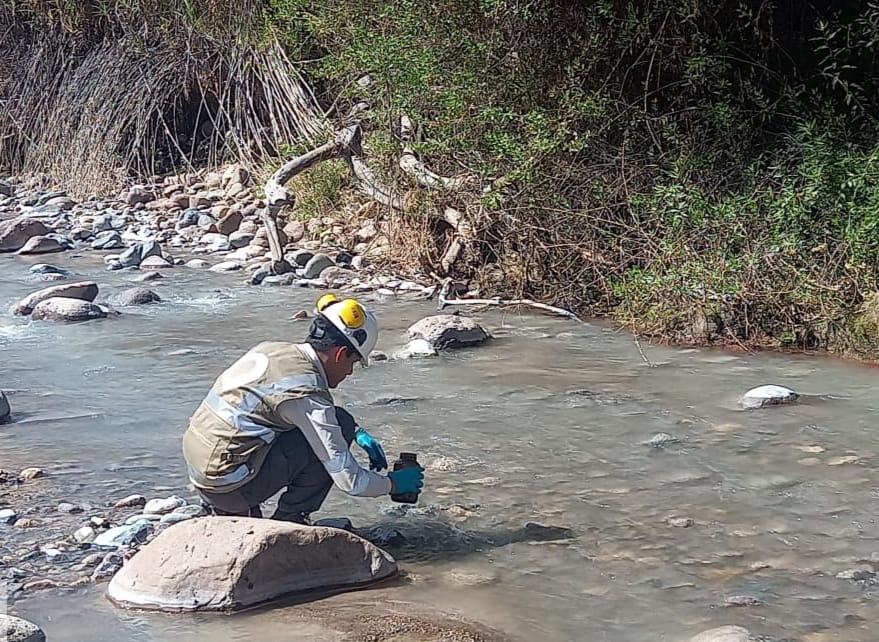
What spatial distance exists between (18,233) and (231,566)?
28.3ft

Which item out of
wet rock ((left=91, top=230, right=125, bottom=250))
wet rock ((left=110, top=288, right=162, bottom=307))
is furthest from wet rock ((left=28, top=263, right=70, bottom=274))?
wet rock ((left=110, top=288, right=162, bottom=307))

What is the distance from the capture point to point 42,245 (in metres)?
11.1

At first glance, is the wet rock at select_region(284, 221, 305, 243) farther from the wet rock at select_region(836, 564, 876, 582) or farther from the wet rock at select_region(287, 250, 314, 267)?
the wet rock at select_region(836, 564, 876, 582)

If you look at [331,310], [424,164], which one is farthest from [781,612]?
[424,164]

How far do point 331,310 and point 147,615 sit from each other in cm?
108

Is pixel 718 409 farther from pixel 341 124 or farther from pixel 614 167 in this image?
pixel 341 124

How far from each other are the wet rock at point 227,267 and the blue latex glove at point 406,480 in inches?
246

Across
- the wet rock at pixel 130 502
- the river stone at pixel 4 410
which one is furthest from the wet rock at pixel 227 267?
the wet rock at pixel 130 502

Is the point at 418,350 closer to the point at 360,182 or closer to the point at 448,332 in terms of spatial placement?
the point at 448,332

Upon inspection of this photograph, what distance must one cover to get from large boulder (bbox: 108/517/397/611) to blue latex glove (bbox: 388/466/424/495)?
301 mm

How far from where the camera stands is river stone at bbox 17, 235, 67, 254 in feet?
36.2

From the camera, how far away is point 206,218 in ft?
39.3

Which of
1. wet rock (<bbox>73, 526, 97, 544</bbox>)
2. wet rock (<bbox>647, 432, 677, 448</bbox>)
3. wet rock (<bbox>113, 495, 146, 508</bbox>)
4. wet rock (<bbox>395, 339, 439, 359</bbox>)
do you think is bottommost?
wet rock (<bbox>647, 432, 677, 448</bbox>)

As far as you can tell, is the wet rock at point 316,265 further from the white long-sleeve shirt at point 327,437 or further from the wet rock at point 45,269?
the white long-sleeve shirt at point 327,437
